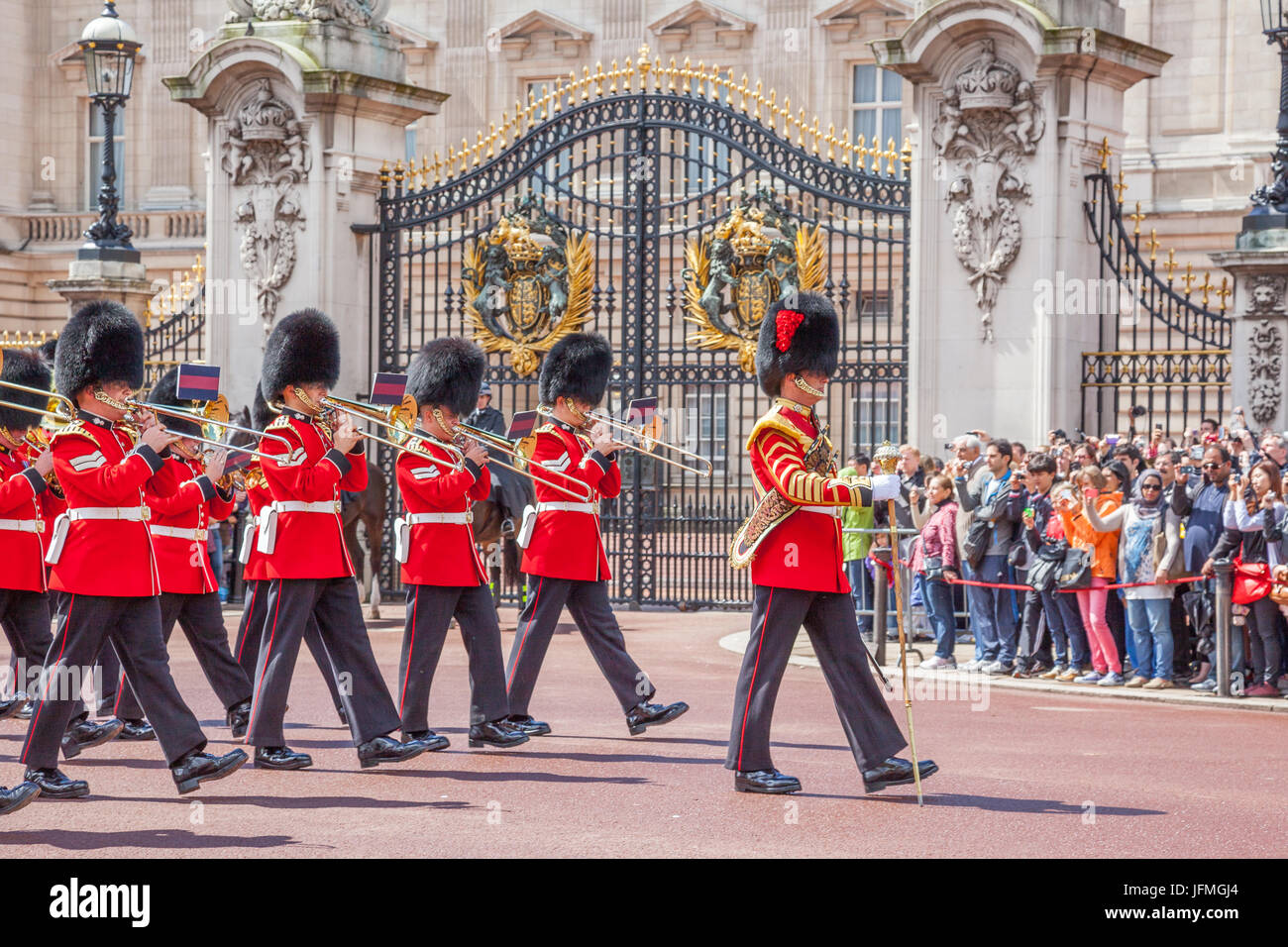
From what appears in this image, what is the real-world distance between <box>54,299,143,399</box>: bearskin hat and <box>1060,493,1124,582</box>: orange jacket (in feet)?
17.1

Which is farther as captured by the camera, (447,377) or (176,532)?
(447,377)

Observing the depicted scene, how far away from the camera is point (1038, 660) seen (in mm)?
10523

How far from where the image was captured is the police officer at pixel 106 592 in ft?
21.5

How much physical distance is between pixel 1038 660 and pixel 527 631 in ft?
11.5

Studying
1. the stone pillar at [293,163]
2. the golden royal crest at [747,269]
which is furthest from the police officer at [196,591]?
the stone pillar at [293,163]

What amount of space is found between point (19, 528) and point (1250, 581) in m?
5.49

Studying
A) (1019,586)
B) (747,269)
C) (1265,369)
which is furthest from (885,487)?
(747,269)

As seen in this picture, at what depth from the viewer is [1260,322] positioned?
1186 cm

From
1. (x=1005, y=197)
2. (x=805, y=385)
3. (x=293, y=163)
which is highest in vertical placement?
(x=293, y=163)

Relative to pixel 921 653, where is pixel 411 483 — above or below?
above

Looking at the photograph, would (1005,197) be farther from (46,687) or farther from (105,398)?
(46,687)

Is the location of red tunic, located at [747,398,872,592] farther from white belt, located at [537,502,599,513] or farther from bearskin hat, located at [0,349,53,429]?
bearskin hat, located at [0,349,53,429]
